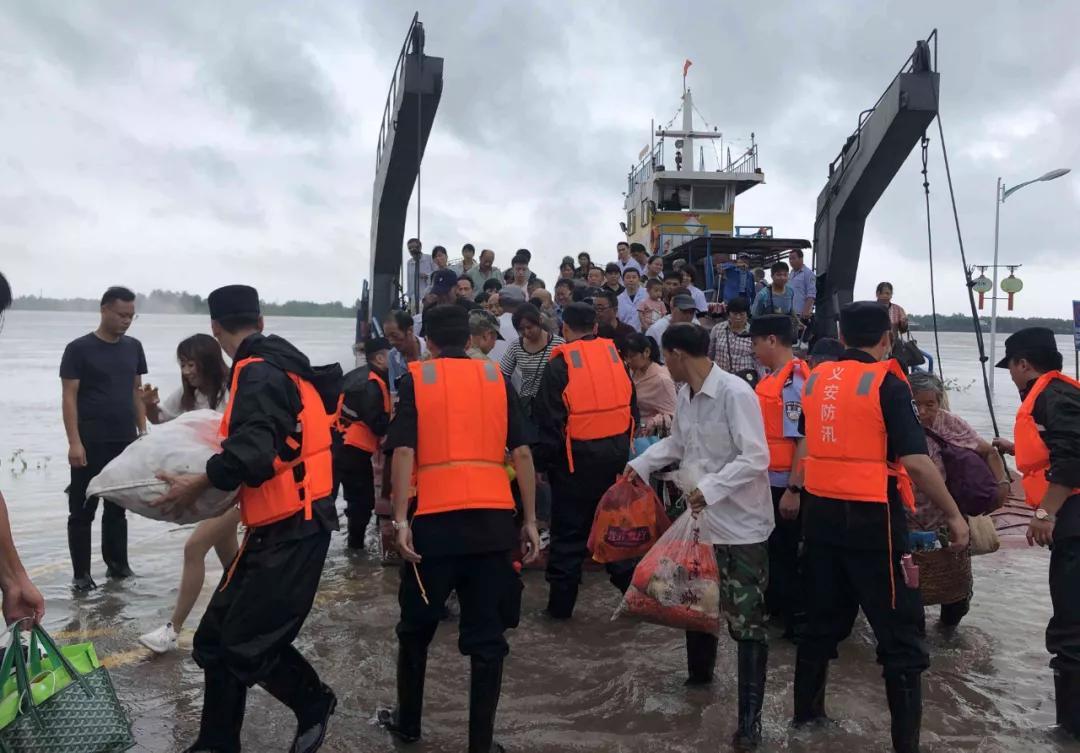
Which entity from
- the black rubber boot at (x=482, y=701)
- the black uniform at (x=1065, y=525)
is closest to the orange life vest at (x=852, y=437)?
the black uniform at (x=1065, y=525)

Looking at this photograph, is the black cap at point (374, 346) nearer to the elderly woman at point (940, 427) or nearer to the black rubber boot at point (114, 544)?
the black rubber boot at point (114, 544)

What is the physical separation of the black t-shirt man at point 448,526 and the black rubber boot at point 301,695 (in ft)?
2.22

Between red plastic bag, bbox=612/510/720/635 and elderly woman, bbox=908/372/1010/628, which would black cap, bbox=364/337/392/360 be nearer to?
red plastic bag, bbox=612/510/720/635

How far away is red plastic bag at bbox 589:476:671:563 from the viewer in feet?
14.7

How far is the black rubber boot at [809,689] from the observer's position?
376 cm

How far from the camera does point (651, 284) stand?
995cm

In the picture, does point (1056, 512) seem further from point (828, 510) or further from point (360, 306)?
point (360, 306)

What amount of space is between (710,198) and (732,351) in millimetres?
13108

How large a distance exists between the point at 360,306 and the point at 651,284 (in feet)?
20.7

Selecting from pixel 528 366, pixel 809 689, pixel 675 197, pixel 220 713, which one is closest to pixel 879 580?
pixel 809 689

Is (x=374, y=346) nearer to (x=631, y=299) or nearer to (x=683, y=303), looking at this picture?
(x=683, y=303)

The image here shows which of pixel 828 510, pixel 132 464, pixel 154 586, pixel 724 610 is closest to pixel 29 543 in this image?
pixel 154 586

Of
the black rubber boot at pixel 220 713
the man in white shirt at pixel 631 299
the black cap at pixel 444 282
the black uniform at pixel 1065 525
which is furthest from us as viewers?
the black cap at pixel 444 282

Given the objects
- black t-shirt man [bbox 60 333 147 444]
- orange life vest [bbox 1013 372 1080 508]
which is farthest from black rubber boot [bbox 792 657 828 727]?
black t-shirt man [bbox 60 333 147 444]
